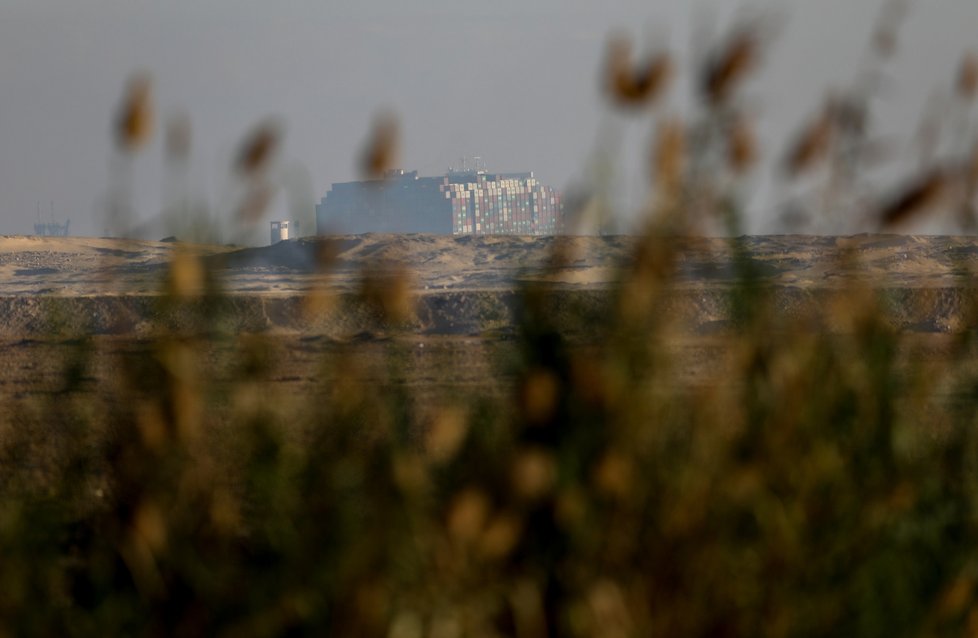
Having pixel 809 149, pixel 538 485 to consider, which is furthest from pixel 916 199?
pixel 538 485

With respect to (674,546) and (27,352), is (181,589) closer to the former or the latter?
(674,546)

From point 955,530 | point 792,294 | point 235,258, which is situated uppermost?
point 235,258

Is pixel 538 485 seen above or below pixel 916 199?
below

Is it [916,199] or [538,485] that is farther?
[916,199]

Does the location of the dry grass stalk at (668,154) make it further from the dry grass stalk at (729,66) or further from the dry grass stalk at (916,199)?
the dry grass stalk at (916,199)

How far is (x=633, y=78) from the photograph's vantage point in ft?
8.78

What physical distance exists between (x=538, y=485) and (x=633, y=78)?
69cm

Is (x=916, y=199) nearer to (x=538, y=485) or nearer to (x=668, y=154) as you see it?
(x=668, y=154)

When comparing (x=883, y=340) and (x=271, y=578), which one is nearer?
(x=271, y=578)

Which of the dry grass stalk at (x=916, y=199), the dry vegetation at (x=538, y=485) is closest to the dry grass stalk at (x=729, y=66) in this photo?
the dry vegetation at (x=538, y=485)

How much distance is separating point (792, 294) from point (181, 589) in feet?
69.8

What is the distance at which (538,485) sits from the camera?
99.7 inches

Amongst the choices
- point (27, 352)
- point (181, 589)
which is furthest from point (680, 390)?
point (27, 352)

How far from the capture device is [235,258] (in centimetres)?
293
